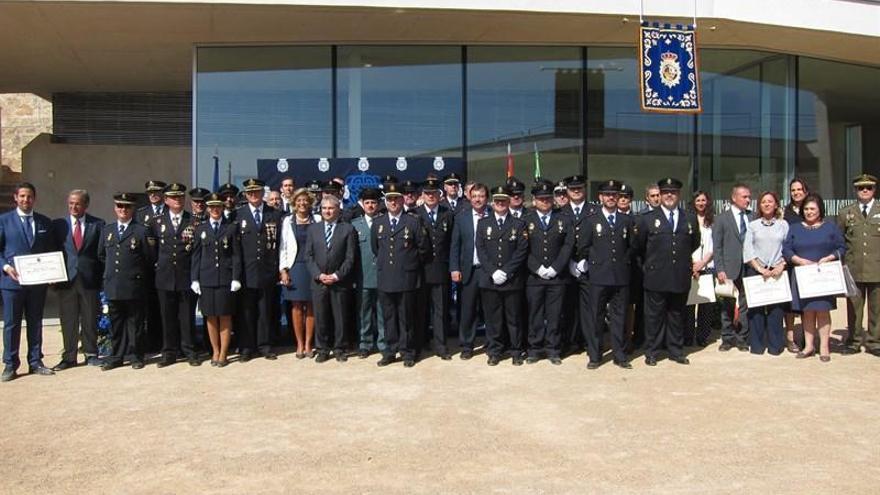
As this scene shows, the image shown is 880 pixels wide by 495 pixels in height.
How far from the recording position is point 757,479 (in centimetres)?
411

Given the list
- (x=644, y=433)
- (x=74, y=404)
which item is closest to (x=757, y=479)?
(x=644, y=433)

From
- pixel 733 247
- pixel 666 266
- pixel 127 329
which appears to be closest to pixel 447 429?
pixel 666 266

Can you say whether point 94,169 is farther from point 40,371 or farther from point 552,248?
point 552,248

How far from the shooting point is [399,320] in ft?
23.9

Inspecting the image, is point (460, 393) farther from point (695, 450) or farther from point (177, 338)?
point (177, 338)

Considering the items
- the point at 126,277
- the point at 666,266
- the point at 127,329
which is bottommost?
the point at 127,329

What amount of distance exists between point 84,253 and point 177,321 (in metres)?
1.13

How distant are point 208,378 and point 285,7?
16.1 feet

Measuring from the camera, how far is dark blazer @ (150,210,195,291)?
7.11 meters

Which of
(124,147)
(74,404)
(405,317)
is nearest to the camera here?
(74,404)

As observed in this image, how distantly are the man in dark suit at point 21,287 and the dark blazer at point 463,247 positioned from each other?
400cm

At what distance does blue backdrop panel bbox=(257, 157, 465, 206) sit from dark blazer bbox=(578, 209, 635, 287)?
3624mm

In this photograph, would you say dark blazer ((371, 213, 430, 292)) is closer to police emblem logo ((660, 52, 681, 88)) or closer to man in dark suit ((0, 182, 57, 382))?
man in dark suit ((0, 182, 57, 382))

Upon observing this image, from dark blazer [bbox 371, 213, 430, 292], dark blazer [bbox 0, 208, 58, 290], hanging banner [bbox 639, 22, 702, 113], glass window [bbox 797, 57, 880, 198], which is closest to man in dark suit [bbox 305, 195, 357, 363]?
dark blazer [bbox 371, 213, 430, 292]
